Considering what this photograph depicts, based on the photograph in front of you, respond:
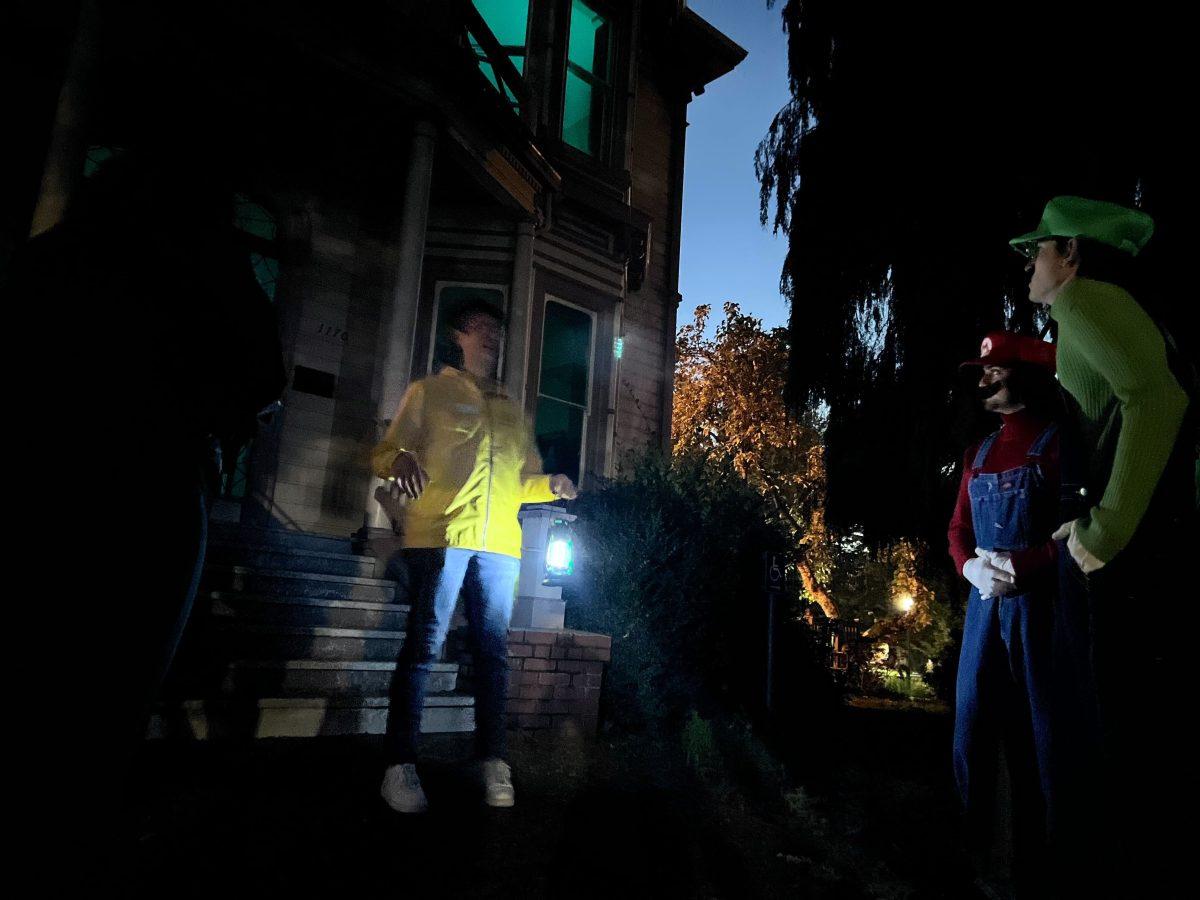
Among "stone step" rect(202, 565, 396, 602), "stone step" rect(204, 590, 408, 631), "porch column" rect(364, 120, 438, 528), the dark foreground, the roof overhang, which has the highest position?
the roof overhang

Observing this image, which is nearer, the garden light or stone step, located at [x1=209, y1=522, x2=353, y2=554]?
Result: stone step, located at [x1=209, y1=522, x2=353, y2=554]

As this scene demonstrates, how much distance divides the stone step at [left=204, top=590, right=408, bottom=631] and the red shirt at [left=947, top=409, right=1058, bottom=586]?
3528mm

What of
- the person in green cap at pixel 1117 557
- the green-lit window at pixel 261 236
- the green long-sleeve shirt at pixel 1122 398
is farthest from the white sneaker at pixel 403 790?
the green-lit window at pixel 261 236

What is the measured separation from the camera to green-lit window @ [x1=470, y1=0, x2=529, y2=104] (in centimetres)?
995

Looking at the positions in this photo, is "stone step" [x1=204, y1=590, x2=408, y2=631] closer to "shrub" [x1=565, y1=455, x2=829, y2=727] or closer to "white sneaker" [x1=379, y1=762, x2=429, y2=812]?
"shrub" [x1=565, y1=455, x2=829, y2=727]

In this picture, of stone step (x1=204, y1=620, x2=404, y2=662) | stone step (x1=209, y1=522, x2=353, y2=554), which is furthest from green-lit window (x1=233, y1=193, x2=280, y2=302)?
stone step (x1=204, y1=620, x2=404, y2=662)

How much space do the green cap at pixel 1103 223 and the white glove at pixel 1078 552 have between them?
766 mm

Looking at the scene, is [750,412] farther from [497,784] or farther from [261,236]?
[497,784]

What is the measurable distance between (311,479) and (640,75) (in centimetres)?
833

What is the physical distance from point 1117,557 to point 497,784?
2.46 m

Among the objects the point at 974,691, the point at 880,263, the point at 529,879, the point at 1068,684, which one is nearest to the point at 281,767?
the point at 529,879

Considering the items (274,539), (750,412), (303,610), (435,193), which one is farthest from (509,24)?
(750,412)

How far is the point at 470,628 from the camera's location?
10.8ft

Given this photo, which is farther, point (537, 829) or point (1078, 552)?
point (537, 829)
